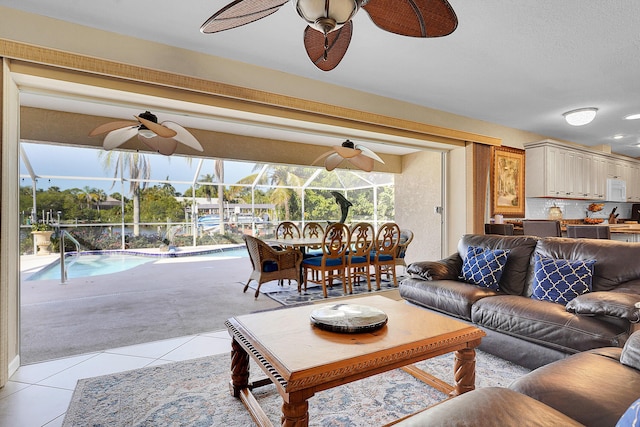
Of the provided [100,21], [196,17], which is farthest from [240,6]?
[100,21]

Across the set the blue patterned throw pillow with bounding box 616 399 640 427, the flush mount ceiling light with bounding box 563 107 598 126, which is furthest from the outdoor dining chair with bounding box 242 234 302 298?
the flush mount ceiling light with bounding box 563 107 598 126

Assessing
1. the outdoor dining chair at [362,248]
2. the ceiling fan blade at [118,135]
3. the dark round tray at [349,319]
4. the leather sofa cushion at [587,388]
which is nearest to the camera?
the leather sofa cushion at [587,388]

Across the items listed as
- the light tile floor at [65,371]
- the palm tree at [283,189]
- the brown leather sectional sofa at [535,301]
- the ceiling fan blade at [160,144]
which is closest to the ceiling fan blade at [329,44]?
→ the brown leather sectional sofa at [535,301]

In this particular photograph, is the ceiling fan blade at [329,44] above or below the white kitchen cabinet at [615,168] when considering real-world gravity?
above

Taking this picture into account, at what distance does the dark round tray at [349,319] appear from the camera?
1698 mm

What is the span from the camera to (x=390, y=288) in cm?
493

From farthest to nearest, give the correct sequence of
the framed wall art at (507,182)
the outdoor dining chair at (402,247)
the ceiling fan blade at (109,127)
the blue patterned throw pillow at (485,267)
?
the framed wall art at (507,182)
the outdoor dining chair at (402,247)
the ceiling fan blade at (109,127)
the blue patterned throw pillow at (485,267)

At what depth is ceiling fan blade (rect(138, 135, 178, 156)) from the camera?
166 inches

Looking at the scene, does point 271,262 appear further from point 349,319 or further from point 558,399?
point 558,399

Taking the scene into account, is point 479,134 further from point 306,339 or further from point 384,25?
point 306,339

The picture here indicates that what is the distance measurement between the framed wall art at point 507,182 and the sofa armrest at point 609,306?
363cm

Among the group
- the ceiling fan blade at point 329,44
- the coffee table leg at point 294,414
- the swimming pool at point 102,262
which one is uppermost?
the ceiling fan blade at point 329,44

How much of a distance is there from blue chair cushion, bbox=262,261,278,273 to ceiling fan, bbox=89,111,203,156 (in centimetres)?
169

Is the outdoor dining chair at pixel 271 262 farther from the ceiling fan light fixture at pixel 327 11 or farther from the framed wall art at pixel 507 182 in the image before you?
the framed wall art at pixel 507 182
